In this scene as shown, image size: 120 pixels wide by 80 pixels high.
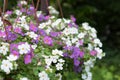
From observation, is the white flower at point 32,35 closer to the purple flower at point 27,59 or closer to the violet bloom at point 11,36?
the violet bloom at point 11,36

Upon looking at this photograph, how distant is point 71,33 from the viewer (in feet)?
7.96

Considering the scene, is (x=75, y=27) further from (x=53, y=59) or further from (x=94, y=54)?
(x=53, y=59)

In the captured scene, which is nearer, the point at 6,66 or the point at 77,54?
the point at 6,66

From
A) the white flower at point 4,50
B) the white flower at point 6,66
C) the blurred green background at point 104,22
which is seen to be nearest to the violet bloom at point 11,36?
the white flower at point 4,50

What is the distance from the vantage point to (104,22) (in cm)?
616

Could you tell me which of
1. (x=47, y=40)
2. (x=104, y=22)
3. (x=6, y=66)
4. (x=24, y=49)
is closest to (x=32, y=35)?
(x=47, y=40)

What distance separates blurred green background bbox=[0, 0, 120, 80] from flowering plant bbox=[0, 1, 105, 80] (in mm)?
1577

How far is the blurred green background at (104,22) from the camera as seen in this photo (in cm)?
437

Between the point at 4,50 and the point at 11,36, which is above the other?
the point at 11,36

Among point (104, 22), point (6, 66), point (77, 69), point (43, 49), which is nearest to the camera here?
point (6, 66)

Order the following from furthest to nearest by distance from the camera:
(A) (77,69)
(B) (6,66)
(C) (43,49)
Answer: (A) (77,69) → (C) (43,49) → (B) (6,66)

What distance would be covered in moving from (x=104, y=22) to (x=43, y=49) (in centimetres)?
412

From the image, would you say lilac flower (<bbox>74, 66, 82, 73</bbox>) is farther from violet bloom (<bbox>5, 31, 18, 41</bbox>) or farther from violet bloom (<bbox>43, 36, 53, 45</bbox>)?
violet bloom (<bbox>5, 31, 18, 41</bbox>)

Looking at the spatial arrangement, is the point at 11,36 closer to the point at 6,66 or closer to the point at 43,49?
the point at 43,49
